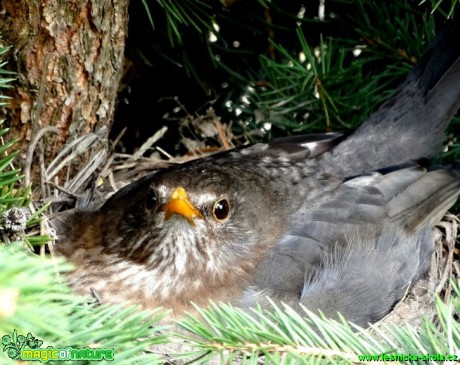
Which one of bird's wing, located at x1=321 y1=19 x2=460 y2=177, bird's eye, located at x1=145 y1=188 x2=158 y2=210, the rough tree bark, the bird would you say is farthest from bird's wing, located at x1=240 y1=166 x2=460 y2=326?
the rough tree bark

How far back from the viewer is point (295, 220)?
3385 millimetres

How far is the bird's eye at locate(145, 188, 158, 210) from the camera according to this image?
320cm

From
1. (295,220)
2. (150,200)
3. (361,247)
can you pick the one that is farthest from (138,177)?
(361,247)

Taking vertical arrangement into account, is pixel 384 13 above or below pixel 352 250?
above

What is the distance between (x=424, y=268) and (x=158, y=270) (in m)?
1.26

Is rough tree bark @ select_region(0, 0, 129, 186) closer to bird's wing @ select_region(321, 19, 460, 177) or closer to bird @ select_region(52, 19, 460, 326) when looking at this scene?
bird @ select_region(52, 19, 460, 326)

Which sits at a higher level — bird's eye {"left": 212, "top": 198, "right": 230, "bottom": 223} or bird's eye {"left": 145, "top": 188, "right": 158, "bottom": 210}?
bird's eye {"left": 145, "top": 188, "right": 158, "bottom": 210}

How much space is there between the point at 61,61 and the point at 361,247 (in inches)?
59.6

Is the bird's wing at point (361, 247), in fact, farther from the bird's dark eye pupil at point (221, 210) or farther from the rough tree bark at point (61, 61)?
the rough tree bark at point (61, 61)

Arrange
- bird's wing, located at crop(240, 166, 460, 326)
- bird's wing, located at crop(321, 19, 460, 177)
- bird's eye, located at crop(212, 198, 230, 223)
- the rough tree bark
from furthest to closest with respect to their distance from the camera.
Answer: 1. bird's wing, located at crop(321, 19, 460, 177)
2. bird's eye, located at crop(212, 198, 230, 223)
3. bird's wing, located at crop(240, 166, 460, 326)
4. the rough tree bark

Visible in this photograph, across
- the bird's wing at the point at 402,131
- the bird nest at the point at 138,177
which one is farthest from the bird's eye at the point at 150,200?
the bird's wing at the point at 402,131

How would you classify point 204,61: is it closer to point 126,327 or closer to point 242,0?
point 242,0

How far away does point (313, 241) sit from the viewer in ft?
10.5

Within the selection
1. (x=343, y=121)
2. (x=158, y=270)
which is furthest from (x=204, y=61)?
(x=158, y=270)
